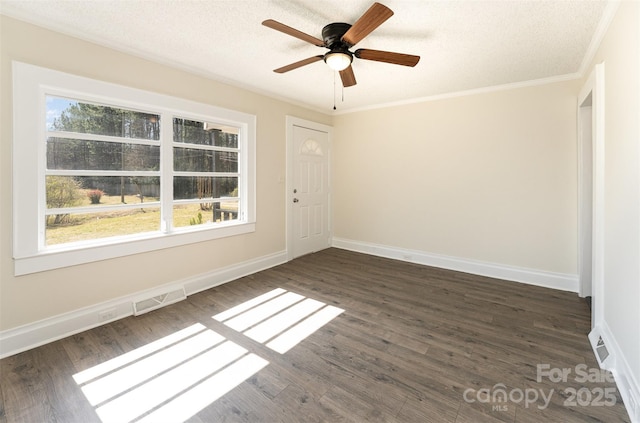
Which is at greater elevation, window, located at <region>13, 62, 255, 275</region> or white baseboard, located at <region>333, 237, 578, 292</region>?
window, located at <region>13, 62, 255, 275</region>

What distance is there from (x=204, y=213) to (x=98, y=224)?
1.08 metres

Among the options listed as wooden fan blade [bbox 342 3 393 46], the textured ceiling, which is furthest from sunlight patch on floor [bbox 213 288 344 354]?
the textured ceiling

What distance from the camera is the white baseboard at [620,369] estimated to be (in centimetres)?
153

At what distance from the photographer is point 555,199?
340cm

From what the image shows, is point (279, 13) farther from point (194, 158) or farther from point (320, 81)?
point (194, 158)

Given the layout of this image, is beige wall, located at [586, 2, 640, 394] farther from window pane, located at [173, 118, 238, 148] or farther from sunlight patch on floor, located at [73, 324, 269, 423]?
window pane, located at [173, 118, 238, 148]

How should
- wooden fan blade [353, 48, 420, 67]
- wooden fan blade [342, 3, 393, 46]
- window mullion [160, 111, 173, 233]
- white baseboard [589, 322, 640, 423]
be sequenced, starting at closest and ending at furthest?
white baseboard [589, 322, 640, 423] → wooden fan blade [342, 3, 393, 46] → wooden fan blade [353, 48, 420, 67] → window mullion [160, 111, 173, 233]

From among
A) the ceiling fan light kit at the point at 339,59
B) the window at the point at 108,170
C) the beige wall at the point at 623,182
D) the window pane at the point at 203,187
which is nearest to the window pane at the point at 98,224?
the window at the point at 108,170

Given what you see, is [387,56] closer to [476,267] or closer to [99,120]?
[99,120]

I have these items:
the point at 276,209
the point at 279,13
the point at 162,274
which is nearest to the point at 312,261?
the point at 276,209

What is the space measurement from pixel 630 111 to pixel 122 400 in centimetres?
357

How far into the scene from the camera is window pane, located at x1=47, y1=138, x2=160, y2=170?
237cm

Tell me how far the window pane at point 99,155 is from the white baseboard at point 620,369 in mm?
4099

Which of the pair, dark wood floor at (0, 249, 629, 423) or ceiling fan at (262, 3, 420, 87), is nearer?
dark wood floor at (0, 249, 629, 423)
